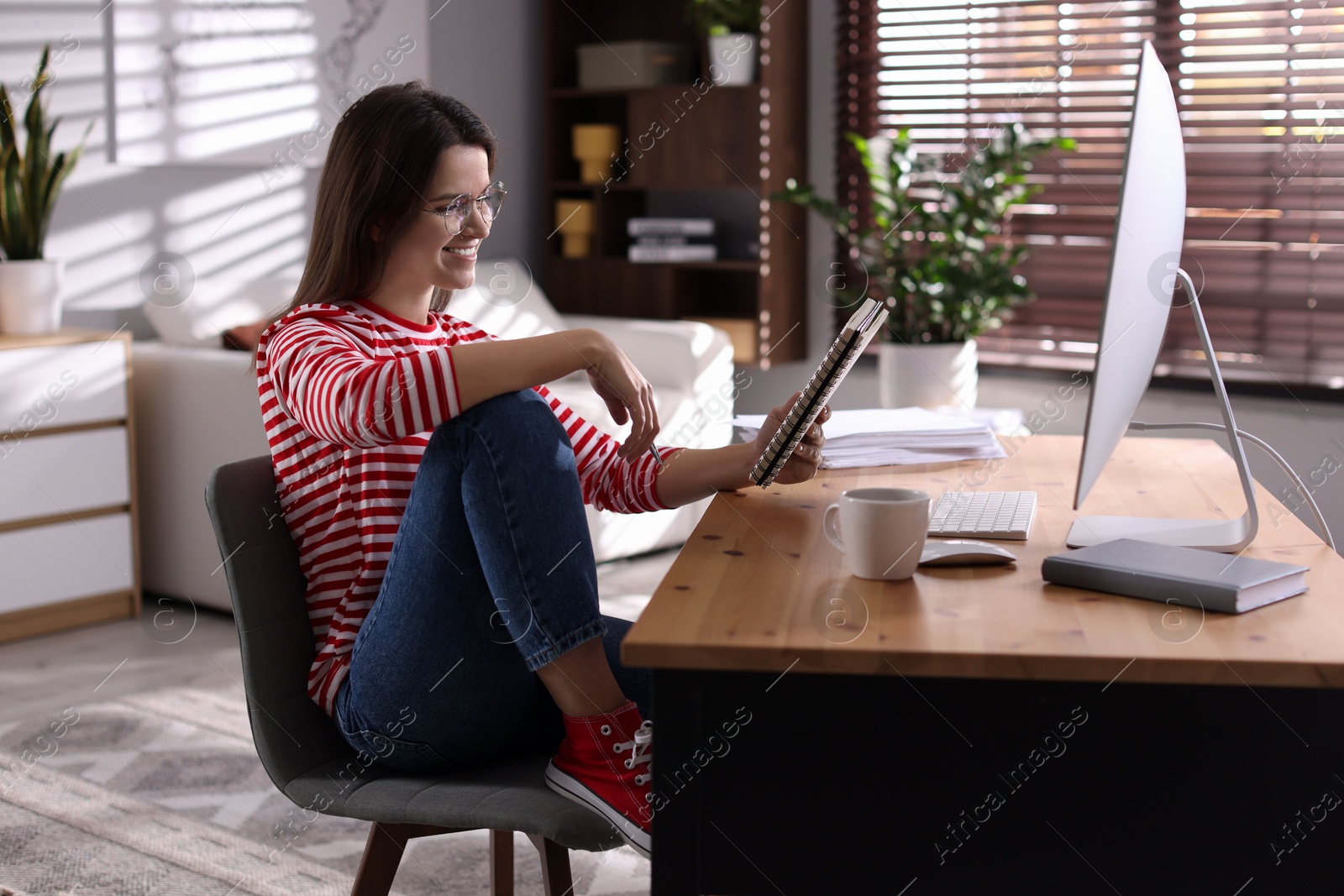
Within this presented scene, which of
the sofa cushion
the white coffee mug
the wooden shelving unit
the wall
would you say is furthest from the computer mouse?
the wooden shelving unit

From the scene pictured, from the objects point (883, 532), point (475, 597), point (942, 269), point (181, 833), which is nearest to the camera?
point (883, 532)

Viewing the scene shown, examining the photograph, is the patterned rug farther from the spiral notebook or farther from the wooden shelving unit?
the wooden shelving unit

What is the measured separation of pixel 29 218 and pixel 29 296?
0.19m

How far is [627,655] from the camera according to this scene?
849 mm

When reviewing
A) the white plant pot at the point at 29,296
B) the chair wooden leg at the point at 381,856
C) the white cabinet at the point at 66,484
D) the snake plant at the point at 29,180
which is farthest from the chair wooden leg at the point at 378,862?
the snake plant at the point at 29,180

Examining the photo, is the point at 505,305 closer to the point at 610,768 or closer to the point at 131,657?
the point at 131,657

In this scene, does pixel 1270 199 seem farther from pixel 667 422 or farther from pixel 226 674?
pixel 226 674

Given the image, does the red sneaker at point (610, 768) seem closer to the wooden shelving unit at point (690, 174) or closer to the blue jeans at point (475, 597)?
the blue jeans at point (475, 597)

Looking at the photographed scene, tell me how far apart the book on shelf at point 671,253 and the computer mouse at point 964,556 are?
10.6 feet

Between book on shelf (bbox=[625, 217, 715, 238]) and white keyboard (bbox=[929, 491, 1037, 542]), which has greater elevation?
book on shelf (bbox=[625, 217, 715, 238])

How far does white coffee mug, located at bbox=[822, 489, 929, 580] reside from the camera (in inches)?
39.7

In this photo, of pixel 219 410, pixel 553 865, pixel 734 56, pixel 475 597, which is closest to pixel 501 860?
pixel 553 865

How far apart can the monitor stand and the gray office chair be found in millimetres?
522

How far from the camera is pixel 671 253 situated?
13.9 feet
